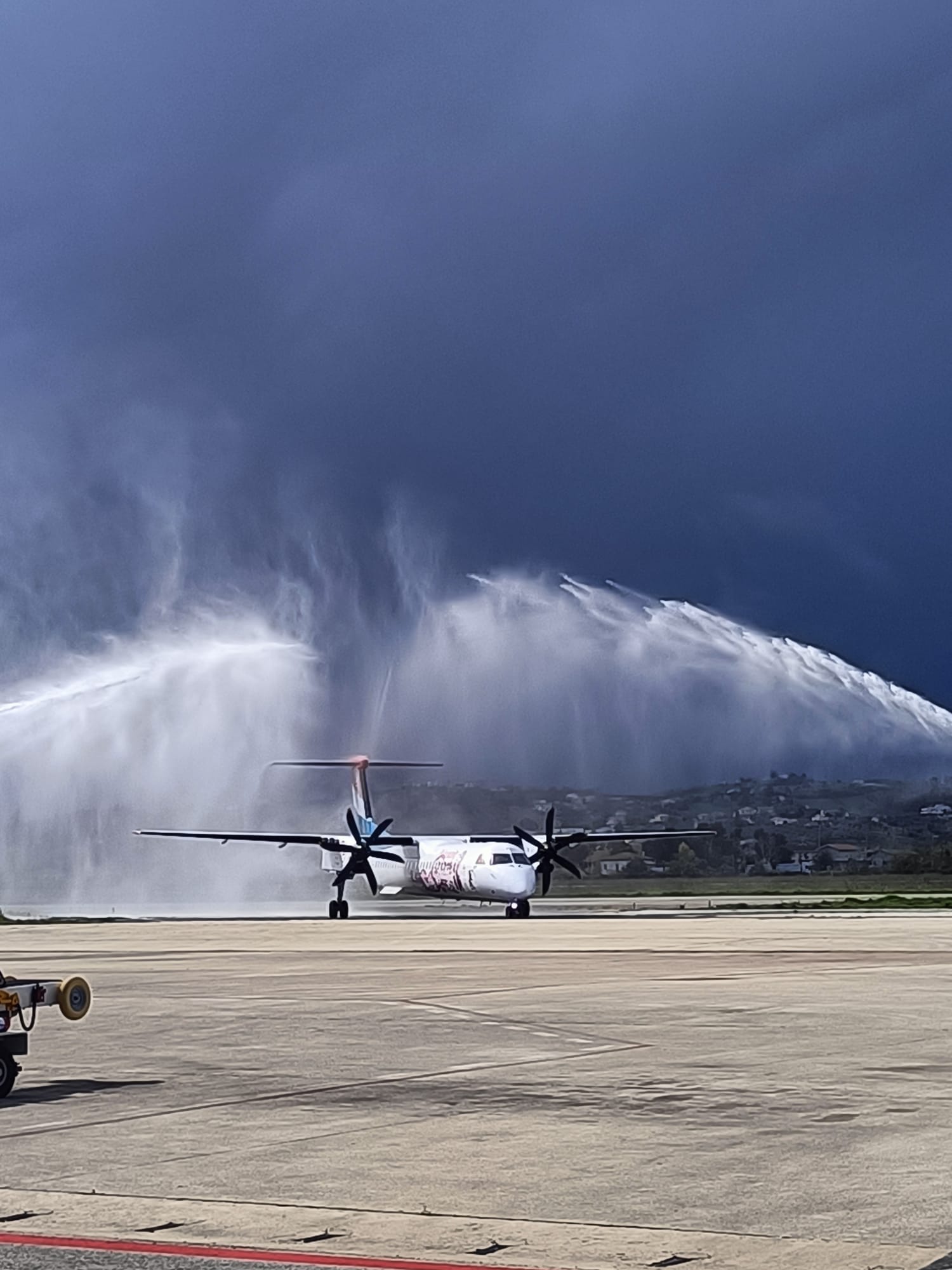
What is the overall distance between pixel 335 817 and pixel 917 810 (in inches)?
1338

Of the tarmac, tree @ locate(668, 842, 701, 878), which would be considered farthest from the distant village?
the tarmac

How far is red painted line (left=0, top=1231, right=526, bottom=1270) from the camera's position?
8648 millimetres

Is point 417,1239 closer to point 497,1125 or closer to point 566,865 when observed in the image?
point 497,1125

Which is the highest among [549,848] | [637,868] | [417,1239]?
[637,868]

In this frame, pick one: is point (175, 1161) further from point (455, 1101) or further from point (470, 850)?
point (470, 850)

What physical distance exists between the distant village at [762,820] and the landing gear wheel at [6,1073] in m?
77.2

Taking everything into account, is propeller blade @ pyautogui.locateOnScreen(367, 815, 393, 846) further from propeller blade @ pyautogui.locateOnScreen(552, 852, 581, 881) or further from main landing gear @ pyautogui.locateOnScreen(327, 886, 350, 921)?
propeller blade @ pyautogui.locateOnScreen(552, 852, 581, 881)

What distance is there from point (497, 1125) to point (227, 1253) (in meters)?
4.51

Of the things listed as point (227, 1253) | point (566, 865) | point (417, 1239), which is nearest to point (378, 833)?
point (566, 865)

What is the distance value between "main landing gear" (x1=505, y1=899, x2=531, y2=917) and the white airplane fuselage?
0.20 m

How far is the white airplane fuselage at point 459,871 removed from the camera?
69875 millimetres

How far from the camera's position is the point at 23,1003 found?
1501 cm

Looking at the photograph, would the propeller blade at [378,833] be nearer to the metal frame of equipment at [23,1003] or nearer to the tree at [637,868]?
the tree at [637,868]

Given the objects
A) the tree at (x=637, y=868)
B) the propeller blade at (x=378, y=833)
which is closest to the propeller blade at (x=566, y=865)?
the propeller blade at (x=378, y=833)
